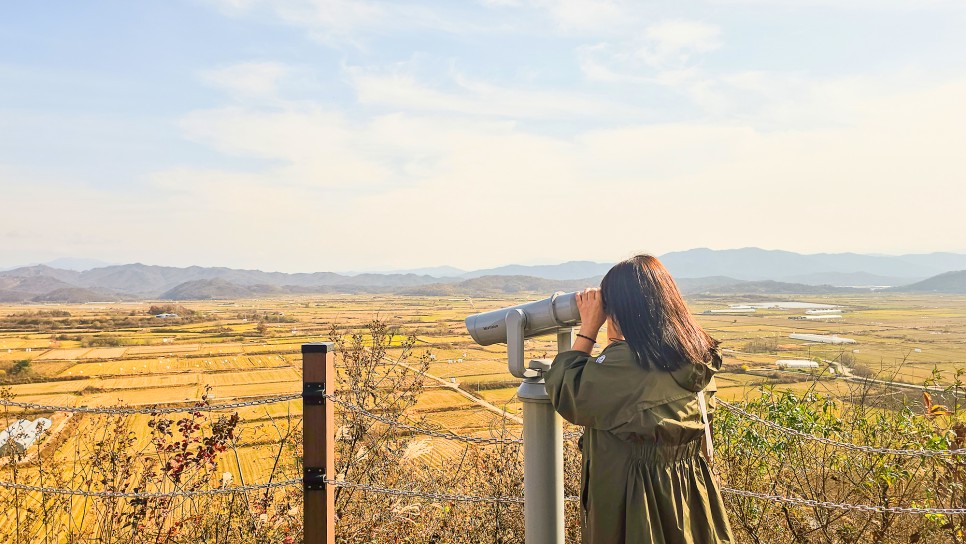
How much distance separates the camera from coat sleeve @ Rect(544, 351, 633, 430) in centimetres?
204

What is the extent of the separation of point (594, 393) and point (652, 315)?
1.14 feet

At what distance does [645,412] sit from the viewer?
2020 mm

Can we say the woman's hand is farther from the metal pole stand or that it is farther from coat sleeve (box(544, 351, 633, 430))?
the metal pole stand

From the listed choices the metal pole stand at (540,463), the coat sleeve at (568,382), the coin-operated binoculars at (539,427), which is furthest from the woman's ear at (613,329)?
the metal pole stand at (540,463)

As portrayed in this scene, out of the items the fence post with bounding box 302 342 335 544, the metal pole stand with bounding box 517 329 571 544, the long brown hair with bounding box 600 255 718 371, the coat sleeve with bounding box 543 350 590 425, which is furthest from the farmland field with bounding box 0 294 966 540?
the long brown hair with bounding box 600 255 718 371

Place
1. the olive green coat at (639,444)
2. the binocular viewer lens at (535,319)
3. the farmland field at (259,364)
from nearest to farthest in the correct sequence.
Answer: the olive green coat at (639,444) < the binocular viewer lens at (535,319) < the farmland field at (259,364)

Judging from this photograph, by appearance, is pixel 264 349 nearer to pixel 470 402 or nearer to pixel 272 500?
pixel 470 402

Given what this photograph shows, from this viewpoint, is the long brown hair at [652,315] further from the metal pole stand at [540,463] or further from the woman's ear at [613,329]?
the metal pole stand at [540,463]

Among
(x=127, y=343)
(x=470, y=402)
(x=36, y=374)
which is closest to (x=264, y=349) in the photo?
(x=36, y=374)

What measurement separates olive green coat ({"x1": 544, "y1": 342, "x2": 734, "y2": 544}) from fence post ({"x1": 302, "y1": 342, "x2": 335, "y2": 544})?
108 cm

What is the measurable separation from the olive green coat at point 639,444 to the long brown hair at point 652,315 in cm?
5

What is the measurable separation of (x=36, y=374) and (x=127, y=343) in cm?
2779

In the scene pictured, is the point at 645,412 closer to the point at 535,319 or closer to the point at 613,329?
the point at 613,329

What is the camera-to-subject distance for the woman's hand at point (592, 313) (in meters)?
2.27
